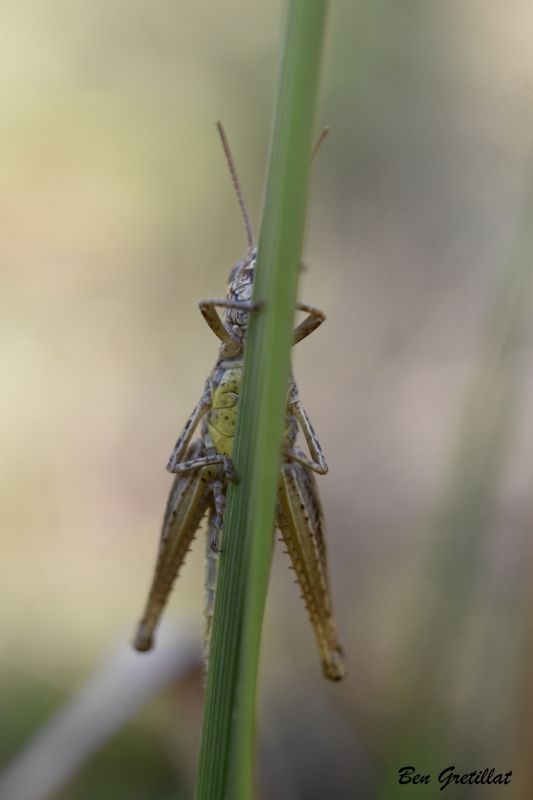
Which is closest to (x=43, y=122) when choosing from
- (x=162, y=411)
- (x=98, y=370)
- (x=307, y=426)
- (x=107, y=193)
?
(x=107, y=193)

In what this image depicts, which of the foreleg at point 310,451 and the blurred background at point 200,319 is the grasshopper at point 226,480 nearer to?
the foreleg at point 310,451

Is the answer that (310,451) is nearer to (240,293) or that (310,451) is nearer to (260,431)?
(240,293)

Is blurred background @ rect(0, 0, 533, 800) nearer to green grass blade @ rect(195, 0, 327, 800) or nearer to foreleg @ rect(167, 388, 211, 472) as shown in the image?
foreleg @ rect(167, 388, 211, 472)

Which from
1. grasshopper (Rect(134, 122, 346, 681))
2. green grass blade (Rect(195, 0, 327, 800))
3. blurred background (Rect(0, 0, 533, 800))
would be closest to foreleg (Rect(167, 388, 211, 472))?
grasshopper (Rect(134, 122, 346, 681))

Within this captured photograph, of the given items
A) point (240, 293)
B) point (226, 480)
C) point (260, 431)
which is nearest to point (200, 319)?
point (240, 293)

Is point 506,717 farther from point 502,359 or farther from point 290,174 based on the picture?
point 290,174
